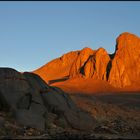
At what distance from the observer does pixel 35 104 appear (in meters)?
23.2

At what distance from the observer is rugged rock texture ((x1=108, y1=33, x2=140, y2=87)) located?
116688 mm

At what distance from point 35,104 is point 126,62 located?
10226 centimetres

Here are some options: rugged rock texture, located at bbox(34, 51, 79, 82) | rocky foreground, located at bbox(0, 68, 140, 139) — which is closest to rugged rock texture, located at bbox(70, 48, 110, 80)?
rugged rock texture, located at bbox(34, 51, 79, 82)

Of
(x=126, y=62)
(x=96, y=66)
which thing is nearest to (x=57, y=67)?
(x=96, y=66)

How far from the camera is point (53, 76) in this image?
16050cm

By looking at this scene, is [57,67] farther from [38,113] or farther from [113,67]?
[38,113]

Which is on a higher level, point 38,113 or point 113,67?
point 113,67

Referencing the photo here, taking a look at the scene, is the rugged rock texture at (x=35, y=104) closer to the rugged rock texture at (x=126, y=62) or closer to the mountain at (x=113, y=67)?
the mountain at (x=113, y=67)

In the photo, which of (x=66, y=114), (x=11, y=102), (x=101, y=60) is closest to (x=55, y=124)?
(x=66, y=114)

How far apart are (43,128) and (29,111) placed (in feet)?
5.10

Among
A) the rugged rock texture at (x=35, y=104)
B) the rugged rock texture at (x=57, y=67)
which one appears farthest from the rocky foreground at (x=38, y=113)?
the rugged rock texture at (x=57, y=67)

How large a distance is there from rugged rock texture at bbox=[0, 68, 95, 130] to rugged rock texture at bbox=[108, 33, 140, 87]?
90.1m

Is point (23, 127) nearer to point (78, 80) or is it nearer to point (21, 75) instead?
point (21, 75)

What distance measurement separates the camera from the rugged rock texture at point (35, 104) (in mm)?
21641
